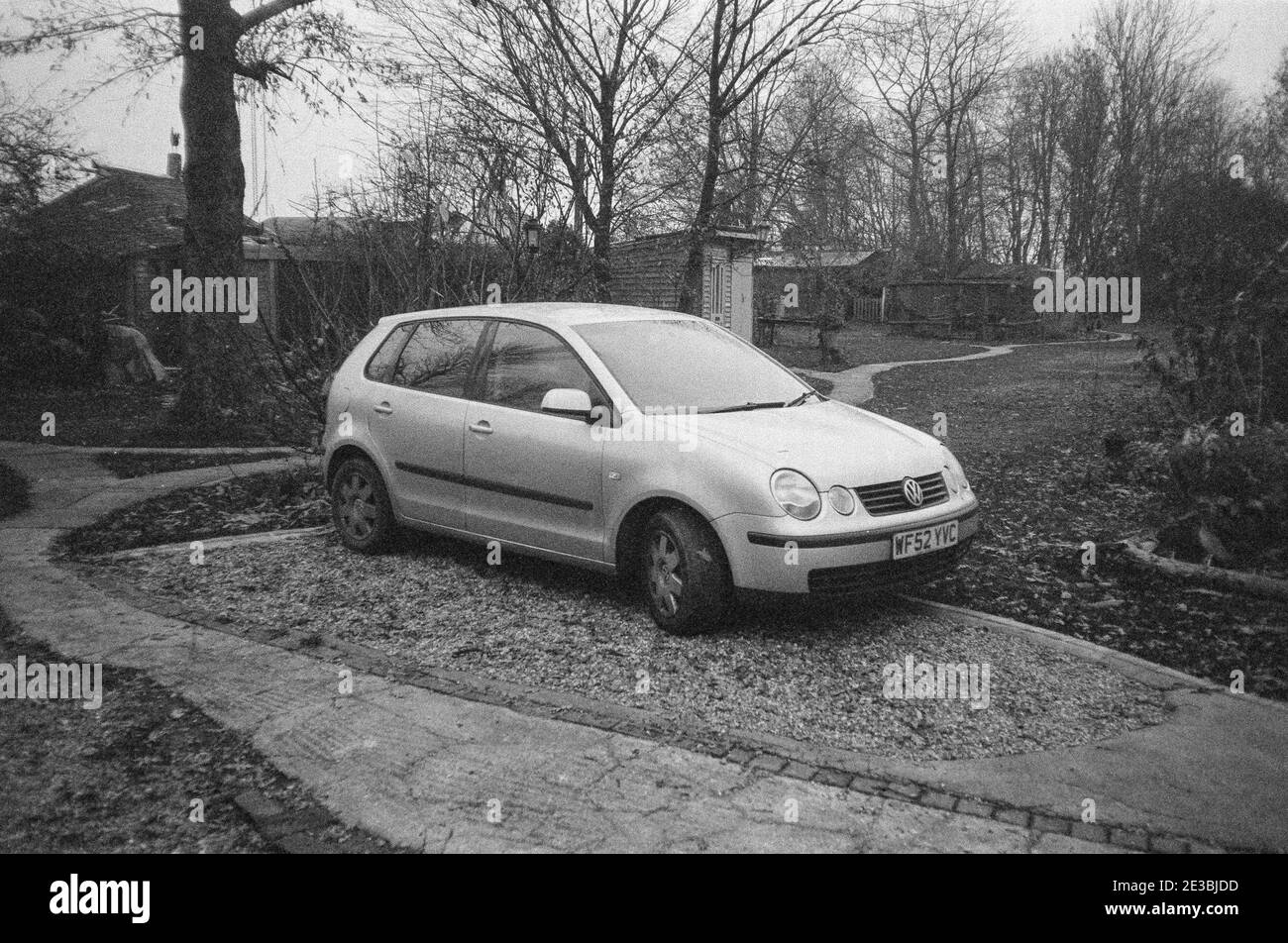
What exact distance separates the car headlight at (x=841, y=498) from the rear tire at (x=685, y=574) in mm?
601

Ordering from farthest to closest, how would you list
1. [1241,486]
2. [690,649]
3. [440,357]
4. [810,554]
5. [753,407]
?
[440,357] < [1241,486] < [753,407] < [690,649] < [810,554]

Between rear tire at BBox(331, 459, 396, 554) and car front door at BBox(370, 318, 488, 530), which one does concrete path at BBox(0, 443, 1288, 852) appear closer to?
car front door at BBox(370, 318, 488, 530)

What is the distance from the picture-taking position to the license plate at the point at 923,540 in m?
5.27

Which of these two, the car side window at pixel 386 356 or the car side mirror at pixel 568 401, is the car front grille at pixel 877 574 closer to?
the car side mirror at pixel 568 401

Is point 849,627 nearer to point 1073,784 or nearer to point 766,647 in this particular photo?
point 766,647

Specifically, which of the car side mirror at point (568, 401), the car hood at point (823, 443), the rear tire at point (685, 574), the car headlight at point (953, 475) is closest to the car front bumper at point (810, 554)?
the rear tire at point (685, 574)

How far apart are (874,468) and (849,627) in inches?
34.4

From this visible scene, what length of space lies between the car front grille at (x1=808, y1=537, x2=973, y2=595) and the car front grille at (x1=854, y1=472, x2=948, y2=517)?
253 millimetres

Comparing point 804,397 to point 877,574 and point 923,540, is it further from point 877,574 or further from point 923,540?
point 877,574

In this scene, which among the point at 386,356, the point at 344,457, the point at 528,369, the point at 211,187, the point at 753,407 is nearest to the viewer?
the point at 753,407

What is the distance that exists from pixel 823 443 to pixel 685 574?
995mm

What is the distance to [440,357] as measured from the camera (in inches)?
271

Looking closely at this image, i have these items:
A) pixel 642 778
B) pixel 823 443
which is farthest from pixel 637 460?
pixel 642 778

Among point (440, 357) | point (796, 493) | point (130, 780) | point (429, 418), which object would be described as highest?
point (440, 357)
